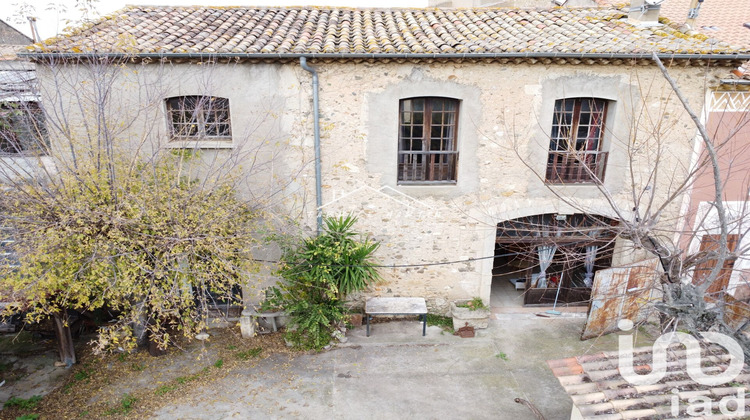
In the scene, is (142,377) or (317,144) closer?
(142,377)

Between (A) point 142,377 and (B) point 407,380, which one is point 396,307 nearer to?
(B) point 407,380

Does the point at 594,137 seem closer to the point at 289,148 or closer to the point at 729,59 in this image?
the point at 729,59

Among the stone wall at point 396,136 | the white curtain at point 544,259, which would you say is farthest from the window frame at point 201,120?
the white curtain at point 544,259

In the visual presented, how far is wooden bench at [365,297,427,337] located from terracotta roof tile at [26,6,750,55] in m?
5.03

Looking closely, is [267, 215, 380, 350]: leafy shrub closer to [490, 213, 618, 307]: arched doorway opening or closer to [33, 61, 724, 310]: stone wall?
[33, 61, 724, 310]: stone wall

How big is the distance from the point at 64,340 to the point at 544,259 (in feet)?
32.6

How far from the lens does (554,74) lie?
7.50m

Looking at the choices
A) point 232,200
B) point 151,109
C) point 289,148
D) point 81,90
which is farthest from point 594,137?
point 81,90

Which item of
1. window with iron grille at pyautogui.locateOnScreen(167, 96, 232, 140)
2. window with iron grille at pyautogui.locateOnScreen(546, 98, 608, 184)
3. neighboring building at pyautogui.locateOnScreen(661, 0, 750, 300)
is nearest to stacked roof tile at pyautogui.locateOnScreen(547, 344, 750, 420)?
neighboring building at pyautogui.locateOnScreen(661, 0, 750, 300)

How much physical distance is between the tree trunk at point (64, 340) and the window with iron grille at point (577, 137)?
9519mm

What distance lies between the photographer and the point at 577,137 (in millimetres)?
8172

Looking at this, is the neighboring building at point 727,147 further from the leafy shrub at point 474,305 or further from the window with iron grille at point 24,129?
the window with iron grille at point 24,129

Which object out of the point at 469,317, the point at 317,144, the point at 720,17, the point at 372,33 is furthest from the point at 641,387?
the point at 720,17

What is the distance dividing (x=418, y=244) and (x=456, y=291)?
144cm
